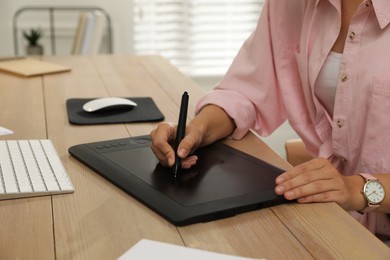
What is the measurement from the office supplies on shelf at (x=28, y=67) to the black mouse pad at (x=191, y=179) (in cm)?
75

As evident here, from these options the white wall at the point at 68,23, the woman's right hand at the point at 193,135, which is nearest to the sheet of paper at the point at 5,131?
the woman's right hand at the point at 193,135

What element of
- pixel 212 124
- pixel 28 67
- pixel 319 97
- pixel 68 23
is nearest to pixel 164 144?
pixel 212 124

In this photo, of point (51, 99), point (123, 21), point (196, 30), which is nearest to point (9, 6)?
point (123, 21)

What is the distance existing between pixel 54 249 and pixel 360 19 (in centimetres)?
70

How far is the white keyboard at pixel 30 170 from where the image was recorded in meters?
0.85

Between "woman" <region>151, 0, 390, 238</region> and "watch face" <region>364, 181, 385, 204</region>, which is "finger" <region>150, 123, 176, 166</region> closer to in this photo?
"woman" <region>151, 0, 390, 238</region>

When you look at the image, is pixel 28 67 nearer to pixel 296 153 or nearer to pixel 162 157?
pixel 296 153

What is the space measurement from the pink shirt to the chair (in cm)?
13

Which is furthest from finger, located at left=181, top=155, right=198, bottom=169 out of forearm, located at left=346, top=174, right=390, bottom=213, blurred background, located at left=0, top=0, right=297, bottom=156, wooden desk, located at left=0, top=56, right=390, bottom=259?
blurred background, located at left=0, top=0, right=297, bottom=156

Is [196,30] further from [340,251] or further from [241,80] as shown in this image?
[340,251]

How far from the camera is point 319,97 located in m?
1.22

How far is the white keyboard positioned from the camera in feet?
2.79

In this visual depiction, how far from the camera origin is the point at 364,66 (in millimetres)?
1082

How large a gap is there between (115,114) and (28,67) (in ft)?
2.01
